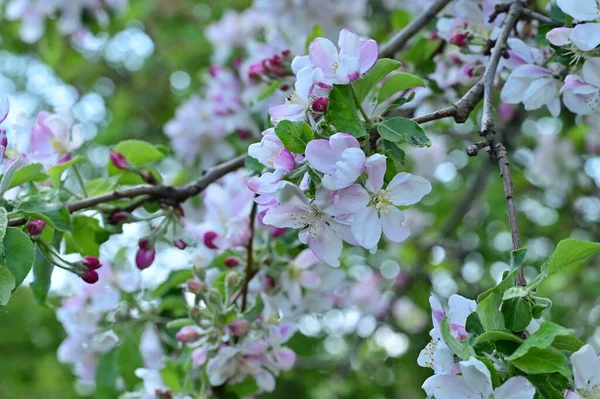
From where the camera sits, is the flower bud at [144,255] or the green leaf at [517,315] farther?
the flower bud at [144,255]

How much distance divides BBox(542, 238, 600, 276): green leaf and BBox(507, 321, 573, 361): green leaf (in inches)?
3.5

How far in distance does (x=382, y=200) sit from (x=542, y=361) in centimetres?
31

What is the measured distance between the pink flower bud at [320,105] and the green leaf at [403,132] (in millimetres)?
80

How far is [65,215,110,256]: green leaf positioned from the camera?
1425 millimetres

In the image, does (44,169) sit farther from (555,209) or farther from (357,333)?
(555,209)

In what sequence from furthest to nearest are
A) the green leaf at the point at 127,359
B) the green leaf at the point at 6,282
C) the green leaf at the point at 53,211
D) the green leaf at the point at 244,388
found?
the green leaf at the point at 127,359, the green leaf at the point at 244,388, the green leaf at the point at 53,211, the green leaf at the point at 6,282

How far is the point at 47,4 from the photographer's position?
2740mm

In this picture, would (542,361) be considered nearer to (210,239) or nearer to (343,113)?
(343,113)

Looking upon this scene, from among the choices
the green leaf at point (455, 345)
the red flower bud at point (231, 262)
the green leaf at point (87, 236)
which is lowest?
the red flower bud at point (231, 262)

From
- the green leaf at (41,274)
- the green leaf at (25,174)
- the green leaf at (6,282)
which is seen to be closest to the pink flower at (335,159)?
the green leaf at (6,282)

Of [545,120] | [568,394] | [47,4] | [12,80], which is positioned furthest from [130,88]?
[568,394]

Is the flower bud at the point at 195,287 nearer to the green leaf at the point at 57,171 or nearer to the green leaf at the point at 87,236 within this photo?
the green leaf at the point at 87,236

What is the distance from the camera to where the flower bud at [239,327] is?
1.39 m

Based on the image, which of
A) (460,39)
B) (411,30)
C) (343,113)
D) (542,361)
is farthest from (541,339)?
(411,30)
